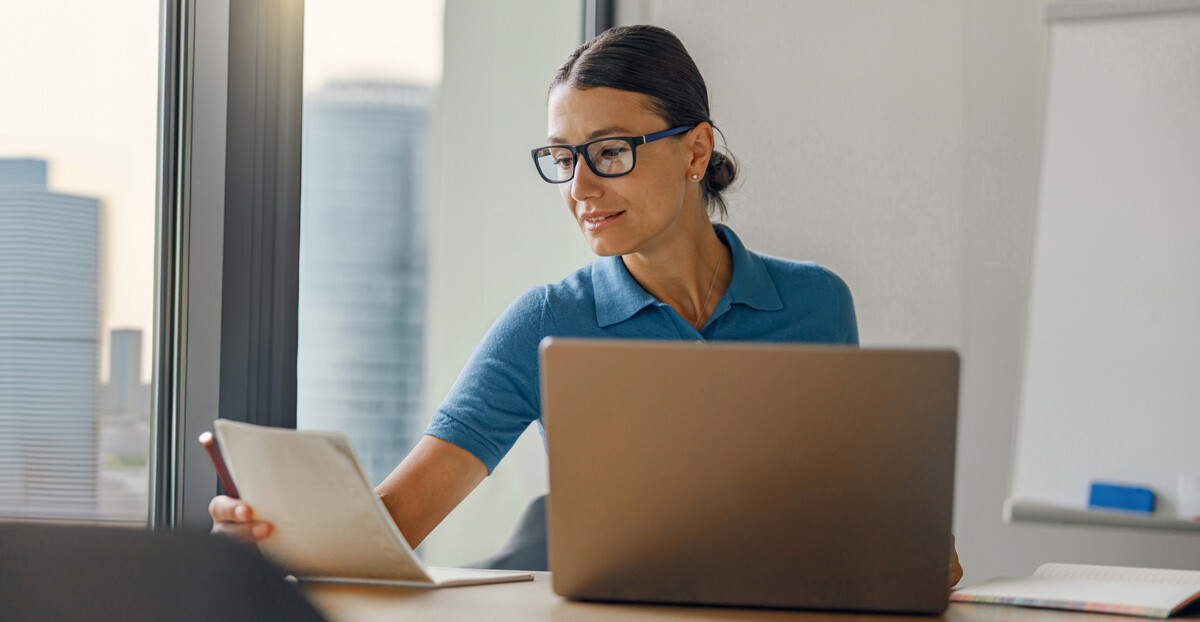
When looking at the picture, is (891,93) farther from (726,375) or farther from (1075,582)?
(726,375)

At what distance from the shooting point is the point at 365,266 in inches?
79.3

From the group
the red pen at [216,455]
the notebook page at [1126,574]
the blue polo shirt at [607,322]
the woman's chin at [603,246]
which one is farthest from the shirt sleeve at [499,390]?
the notebook page at [1126,574]

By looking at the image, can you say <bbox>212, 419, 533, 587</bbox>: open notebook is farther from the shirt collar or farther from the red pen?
the shirt collar

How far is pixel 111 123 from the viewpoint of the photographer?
1.44 metres

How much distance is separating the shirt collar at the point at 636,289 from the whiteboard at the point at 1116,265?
3.49 ft

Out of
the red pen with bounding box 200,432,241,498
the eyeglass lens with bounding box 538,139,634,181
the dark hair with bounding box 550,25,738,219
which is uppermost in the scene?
the dark hair with bounding box 550,25,738,219

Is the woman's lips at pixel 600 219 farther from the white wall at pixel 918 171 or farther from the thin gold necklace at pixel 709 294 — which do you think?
the white wall at pixel 918 171

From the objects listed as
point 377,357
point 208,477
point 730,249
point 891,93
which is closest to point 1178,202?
point 891,93

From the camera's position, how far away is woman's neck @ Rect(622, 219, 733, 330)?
64.5 inches

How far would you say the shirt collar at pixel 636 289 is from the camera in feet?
5.20

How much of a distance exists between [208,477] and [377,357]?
0.58 meters

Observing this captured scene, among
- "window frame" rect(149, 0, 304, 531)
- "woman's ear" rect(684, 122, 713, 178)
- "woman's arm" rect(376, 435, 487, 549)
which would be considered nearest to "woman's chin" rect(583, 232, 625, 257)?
"woman's ear" rect(684, 122, 713, 178)

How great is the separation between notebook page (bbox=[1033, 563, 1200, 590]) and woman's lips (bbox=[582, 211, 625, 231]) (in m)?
0.78

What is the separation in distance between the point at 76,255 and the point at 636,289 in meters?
0.83
